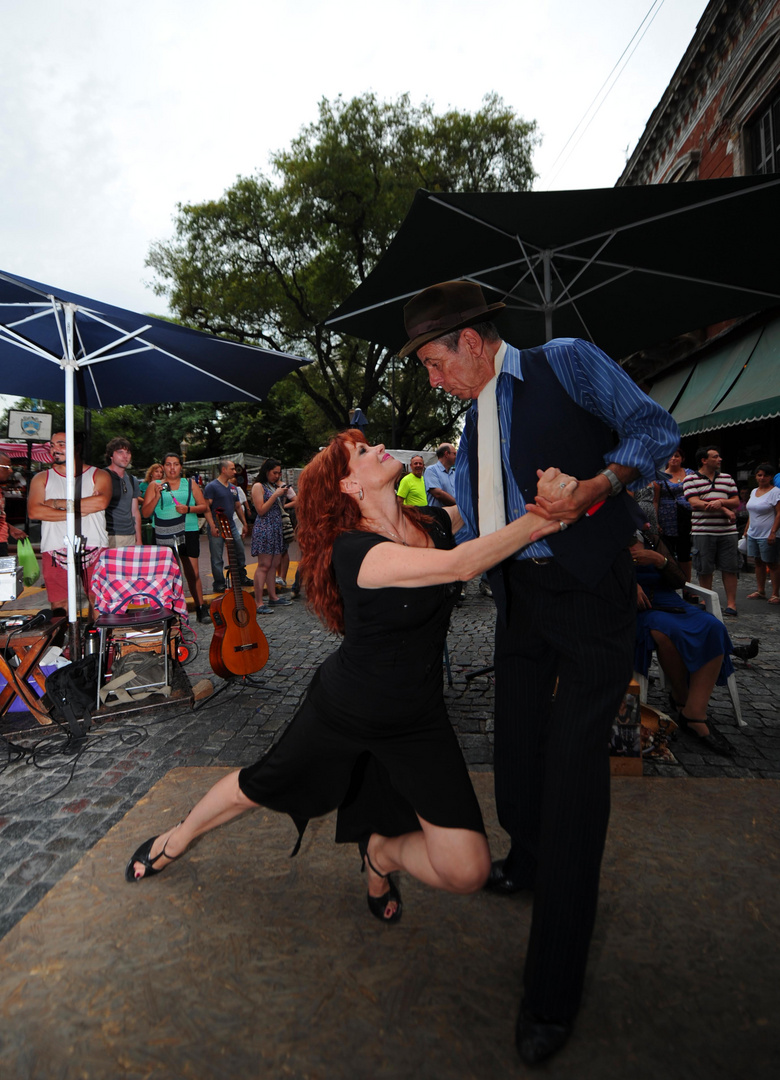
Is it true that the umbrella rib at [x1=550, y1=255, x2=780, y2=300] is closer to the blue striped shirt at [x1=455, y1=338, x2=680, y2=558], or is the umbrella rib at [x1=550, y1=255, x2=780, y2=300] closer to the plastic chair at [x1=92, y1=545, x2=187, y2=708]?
the blue striped shirt at [x1=455, y1=338, x2=680, y2=558]

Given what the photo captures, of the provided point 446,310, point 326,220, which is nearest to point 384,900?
point 446,310

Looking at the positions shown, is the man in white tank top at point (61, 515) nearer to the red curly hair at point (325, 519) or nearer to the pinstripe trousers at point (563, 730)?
the red curly hair at point (325, 519)

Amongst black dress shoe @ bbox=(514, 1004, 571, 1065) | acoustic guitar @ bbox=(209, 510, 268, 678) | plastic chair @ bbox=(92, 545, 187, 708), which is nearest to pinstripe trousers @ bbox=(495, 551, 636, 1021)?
black dress shoe @ bbox=(514, 1004, 571, 1065)

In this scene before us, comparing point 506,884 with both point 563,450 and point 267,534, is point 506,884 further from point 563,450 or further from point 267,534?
point 267,534

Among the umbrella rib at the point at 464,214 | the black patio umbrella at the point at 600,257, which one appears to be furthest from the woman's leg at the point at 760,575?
the umbrella rib at the point at 464,214

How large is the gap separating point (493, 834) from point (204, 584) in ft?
29.1

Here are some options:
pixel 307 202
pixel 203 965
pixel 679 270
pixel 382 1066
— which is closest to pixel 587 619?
pixel 382 1066

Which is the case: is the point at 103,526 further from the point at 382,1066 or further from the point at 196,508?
the point at 382,1066

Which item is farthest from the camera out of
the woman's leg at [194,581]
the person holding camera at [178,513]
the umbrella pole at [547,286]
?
the woman's leg at [194,581]

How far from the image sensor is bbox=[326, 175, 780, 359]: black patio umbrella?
407cm

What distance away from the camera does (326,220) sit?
70.7 feet

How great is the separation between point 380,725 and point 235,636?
3.50 metres

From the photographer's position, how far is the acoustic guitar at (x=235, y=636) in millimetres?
5184

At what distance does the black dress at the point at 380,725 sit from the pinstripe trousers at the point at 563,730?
273 mm
